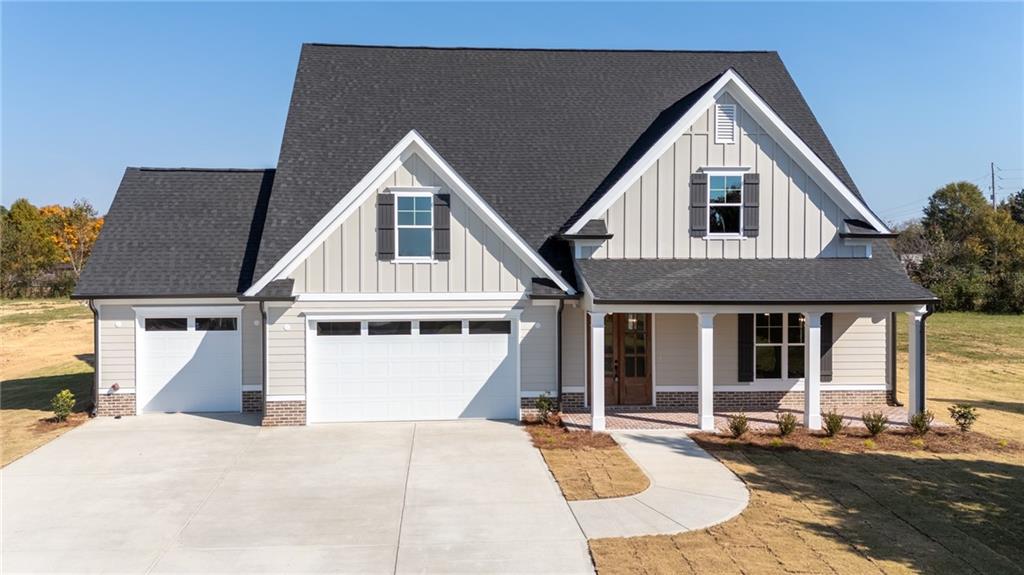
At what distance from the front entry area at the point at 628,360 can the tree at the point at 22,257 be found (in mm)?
46252

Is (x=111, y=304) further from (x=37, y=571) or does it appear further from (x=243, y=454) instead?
(x=37, y=571)

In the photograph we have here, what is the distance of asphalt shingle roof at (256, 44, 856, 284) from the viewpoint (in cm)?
1672

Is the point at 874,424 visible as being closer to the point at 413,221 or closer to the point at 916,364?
the point at 916,364

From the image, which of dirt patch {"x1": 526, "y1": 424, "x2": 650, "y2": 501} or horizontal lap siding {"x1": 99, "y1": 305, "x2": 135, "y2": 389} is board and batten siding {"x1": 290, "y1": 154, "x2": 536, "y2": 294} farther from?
horizontal lap siding {"x1": 99, "y1": 305, "x2": 135, "y2": 389}

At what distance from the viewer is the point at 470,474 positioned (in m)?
11.4

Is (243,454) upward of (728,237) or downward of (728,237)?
downward

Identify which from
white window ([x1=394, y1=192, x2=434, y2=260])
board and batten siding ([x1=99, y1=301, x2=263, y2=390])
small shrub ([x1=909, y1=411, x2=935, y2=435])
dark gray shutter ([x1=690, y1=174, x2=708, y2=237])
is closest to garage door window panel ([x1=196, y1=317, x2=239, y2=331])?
board and batten siding ([x1=99, y1=301, x2=263, y2=390])

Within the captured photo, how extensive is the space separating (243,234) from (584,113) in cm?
913

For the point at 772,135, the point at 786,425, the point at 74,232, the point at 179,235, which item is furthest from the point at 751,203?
the point at 74,232

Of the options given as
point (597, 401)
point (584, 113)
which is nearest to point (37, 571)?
point (597, 401)

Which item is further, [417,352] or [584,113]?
[584,113]

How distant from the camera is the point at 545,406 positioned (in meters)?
15.0

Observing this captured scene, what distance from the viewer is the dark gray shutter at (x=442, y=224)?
1512cm

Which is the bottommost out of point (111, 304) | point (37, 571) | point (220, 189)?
point (37, 571)
